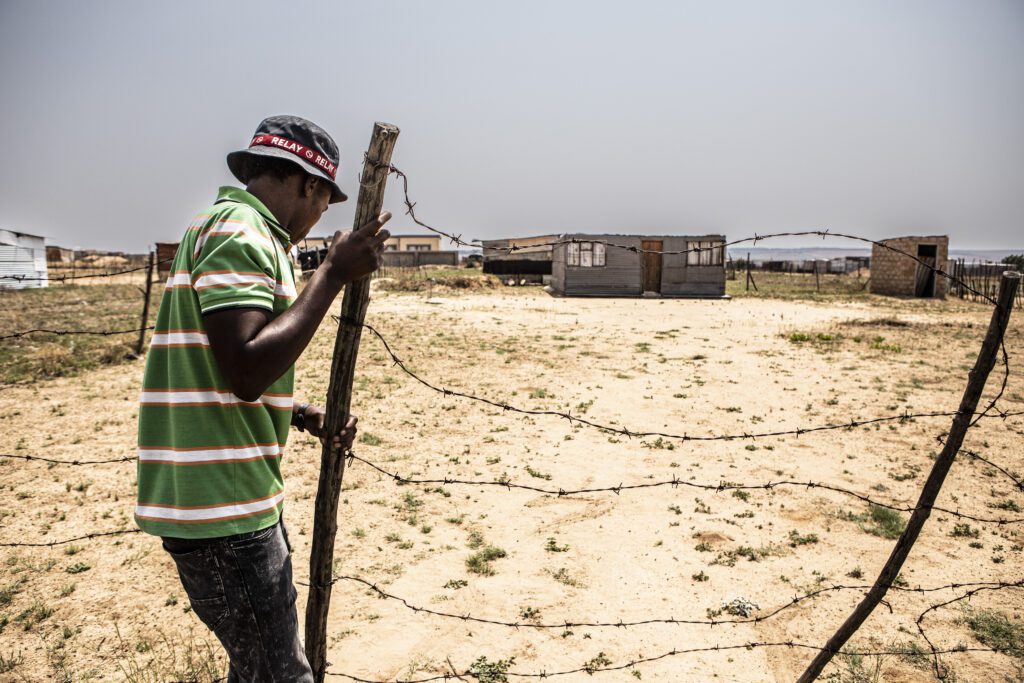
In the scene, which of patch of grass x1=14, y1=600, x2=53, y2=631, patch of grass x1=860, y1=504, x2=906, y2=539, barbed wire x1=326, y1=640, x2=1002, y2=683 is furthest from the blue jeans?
patch of grass x1=860, y1=504, x2=906, y2=539

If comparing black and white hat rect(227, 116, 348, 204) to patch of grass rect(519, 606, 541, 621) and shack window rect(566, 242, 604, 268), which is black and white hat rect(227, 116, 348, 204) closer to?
patch of grass rect(519, 606, 541, 621)

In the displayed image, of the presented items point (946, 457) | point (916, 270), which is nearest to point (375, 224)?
point (946, 457)

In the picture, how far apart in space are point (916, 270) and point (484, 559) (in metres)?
31.8

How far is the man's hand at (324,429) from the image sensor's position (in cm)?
229

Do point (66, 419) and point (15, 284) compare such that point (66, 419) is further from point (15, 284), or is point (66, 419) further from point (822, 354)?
point (15, 284)

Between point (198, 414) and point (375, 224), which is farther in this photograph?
point (375, 224)

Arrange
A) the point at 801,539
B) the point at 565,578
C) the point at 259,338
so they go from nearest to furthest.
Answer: the point at 259,338
the point at 565,578
the point at 801,539

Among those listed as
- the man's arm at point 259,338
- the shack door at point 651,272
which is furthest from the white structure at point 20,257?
the man's arm at point 259,338

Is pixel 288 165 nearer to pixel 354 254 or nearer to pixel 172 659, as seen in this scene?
pixel 354 254

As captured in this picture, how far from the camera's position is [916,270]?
29719 mm

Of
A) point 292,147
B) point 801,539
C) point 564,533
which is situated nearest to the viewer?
point 292,147

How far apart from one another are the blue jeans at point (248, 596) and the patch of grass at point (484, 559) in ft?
9.13

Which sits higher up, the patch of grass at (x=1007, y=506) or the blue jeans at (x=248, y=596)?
the blue jeans at (x=248, y=596)

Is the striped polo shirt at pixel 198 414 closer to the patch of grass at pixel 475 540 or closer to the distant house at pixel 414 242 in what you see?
the patch of grass at pixel 475 540
